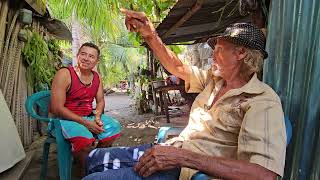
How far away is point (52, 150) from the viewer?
4578 millimetres

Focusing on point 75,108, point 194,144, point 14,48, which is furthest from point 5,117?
point 194,144

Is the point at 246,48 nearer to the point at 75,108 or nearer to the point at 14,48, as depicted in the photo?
the point at 75,108

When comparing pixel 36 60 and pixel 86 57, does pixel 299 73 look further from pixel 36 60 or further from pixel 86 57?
pixel 36 60

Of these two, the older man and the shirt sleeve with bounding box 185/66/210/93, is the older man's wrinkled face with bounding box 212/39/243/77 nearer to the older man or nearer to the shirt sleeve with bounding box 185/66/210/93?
the older man

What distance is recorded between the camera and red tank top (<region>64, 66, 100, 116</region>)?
328 centimetres

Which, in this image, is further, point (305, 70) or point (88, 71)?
point (88, 71)

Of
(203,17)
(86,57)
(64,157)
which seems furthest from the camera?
(203,17)

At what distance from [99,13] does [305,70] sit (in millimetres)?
4765

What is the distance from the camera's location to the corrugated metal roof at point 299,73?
1737mm

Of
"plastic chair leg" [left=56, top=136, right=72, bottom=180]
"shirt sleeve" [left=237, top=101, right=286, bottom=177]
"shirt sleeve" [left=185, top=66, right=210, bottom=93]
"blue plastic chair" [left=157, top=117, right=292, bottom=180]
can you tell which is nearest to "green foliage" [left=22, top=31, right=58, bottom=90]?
"plastic chair leg" [left=56, top=136, right=72, bottom=180]

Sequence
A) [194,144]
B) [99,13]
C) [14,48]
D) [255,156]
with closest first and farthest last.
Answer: [255,156] < [194,144] < [14,48] < [99,13]

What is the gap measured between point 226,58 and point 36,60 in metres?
3.74

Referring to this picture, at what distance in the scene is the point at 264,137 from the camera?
1498 mm

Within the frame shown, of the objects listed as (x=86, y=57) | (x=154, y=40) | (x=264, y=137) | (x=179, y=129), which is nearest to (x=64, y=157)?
(x=86, y=57)
